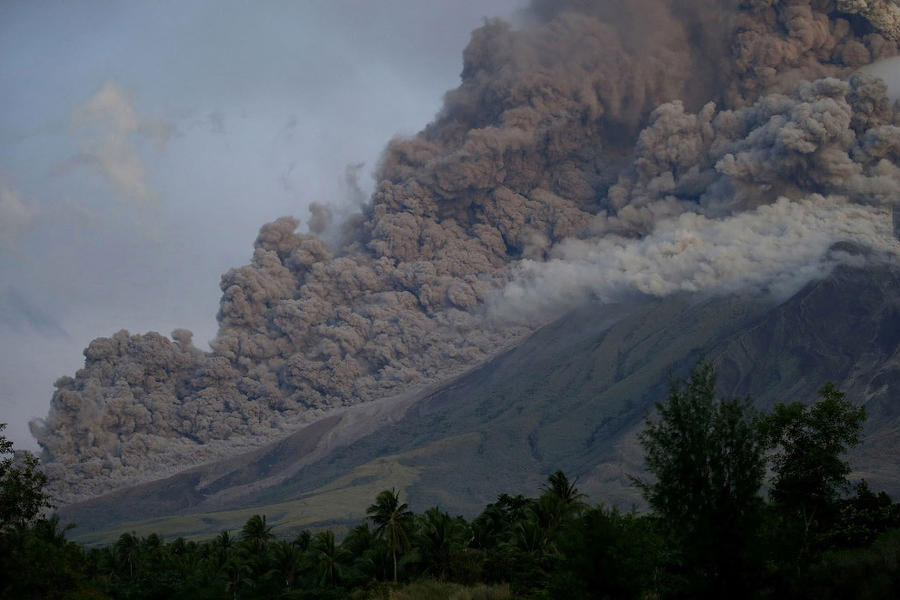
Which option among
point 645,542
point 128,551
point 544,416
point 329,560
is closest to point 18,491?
point 329,560

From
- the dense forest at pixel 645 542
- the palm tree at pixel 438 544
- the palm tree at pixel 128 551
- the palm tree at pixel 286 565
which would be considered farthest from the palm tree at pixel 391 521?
the palm tree at pixel 128 551

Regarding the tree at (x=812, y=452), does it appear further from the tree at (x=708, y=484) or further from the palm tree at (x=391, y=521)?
the palm tree at (x=391, y=521)

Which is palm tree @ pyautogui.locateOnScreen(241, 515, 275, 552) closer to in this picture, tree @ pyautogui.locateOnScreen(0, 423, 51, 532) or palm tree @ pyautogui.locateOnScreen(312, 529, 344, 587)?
palm tree @ pyautogui.locateOnScreen(312, 529, 344, 587)

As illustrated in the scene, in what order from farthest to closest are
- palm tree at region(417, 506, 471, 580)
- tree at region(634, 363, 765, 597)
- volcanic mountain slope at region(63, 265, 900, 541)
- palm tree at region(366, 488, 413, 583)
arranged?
volcanic mountain slope at region(63, 265, 900, 541), palm tree at region(366, 488, 413, 583), palm tree at region(417, 506, 471, 580), tree at region(634, 363, 765, 597)

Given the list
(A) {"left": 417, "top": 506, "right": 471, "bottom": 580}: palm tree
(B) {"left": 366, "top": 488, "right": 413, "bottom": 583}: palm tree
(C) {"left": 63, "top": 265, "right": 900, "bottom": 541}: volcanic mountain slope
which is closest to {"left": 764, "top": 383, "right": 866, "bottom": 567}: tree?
(A) {"left": 417, "top": 506, "right": 471, "bottom": 580}: palm tree

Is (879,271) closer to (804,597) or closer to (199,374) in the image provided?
(199,374)
